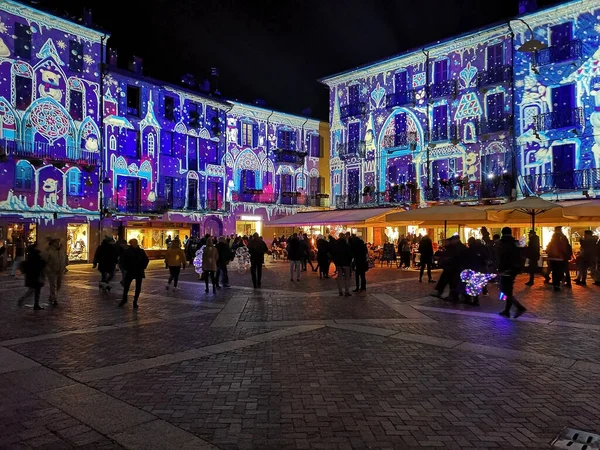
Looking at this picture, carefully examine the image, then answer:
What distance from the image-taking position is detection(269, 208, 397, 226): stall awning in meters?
22.0

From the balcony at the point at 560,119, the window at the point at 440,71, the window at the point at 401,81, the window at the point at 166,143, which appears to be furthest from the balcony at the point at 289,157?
the balcony at the point at 560,119

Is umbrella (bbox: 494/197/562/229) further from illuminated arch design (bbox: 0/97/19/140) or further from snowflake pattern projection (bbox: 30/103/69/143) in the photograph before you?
illuminated arch design (bbox: 0/97/19/140)

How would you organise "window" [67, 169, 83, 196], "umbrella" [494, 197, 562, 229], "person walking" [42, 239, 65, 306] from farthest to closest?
A: "window" [67, 169, 83, 196]
"umbrella" [494, 197, 562, 229]
"person walking" [42, 239, 65, 306]

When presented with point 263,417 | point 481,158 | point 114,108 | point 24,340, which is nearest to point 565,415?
point 263,417

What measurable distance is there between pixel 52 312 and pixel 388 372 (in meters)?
7.48

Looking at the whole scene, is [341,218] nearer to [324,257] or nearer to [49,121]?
[324,257]

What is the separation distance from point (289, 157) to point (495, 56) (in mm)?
16948

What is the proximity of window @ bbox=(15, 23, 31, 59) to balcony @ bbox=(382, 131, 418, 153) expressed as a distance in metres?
19.7

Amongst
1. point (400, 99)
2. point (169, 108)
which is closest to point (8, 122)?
point (169, 108)

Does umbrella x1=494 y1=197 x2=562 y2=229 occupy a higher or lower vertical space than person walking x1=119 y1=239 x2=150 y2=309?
higher

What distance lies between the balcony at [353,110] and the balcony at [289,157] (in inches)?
263

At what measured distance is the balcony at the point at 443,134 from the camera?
26688 mm

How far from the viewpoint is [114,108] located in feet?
93.4

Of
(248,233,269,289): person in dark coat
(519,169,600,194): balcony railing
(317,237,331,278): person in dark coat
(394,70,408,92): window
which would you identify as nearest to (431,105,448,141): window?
(394,70,408,92): window
